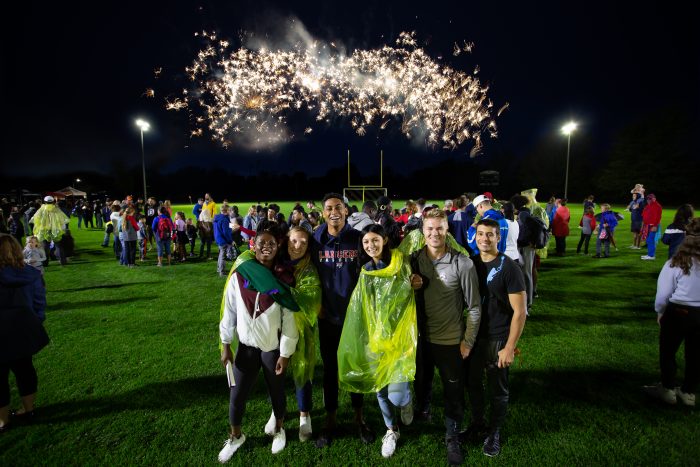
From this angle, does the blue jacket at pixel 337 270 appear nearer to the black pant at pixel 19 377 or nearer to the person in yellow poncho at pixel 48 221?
the black pant at pixel 19 377

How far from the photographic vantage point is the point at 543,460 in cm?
294

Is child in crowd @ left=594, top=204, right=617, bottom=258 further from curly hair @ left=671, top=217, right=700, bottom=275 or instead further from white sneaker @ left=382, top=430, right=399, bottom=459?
white sneaker @ left=382, top=430, right=399, bottom=459

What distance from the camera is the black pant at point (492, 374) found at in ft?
9.62

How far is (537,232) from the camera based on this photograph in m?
6.18

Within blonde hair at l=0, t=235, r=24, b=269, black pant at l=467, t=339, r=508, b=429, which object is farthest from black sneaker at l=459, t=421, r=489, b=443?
blonde hair at l=0, t=235, r=24, b=269

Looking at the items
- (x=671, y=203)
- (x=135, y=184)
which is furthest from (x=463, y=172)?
(x=135, y=184)

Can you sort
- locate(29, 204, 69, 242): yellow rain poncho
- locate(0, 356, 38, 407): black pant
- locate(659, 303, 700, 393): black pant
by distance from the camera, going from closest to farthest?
locate(0, 356, 38, 407): black pant, locate(659, 303, 700, 393): black pant, locate(29, 204, 69, 242): yellow rain poncho

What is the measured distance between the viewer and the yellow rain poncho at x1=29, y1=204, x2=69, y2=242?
10109 millimetres

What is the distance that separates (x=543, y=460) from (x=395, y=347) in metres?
1.54

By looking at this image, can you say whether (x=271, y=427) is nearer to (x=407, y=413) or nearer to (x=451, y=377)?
(x=407, y=413)

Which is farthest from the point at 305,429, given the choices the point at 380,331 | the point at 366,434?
the point at 380,331

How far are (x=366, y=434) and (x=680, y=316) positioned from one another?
3.22 m

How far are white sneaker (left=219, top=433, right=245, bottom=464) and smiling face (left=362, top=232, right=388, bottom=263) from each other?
2004 millimetres

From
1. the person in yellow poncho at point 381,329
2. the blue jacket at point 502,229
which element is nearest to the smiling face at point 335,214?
the person in yellow poncho at point 381,329
